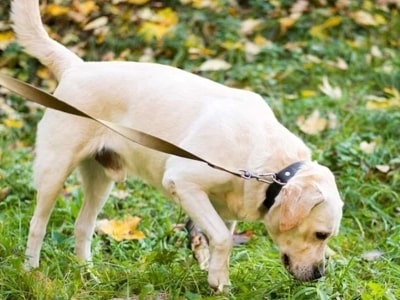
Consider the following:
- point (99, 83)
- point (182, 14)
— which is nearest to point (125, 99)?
point (99, 83)

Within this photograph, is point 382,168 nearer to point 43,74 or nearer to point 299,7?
point 43,74

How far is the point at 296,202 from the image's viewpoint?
3793mm

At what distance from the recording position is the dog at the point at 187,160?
3.99 meters

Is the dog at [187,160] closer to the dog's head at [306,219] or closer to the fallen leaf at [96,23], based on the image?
the dog's head at [306,219]

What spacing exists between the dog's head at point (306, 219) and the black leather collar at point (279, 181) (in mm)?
27

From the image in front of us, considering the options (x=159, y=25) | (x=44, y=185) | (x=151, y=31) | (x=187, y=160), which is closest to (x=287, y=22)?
(x=159, y=25)

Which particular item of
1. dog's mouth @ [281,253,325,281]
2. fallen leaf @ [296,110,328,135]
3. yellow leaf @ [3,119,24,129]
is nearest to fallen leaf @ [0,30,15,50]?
yellow leaf @ [3,119,24,129]

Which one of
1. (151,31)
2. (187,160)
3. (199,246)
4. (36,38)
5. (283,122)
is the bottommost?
(151,31)

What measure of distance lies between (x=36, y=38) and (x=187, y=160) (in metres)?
1.17

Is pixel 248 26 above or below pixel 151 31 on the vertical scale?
below

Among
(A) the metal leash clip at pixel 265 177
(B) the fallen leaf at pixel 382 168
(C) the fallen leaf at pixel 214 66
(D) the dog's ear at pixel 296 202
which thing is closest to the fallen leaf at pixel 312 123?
(B) the fallen leaf at pixel 382 168

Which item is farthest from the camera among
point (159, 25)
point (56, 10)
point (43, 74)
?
point (159, 25)

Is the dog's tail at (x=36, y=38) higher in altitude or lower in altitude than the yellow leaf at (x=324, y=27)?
higher

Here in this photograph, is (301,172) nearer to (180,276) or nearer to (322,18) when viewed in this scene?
(180,276)
